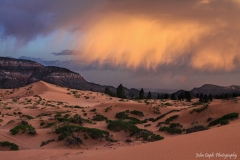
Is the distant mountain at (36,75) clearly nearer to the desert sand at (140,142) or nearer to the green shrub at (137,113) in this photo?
the desert sand at (140,142)

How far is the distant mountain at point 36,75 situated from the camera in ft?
419

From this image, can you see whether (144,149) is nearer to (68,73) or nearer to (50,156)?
(50,156)

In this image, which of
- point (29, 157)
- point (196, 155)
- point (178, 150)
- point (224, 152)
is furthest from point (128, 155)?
point (29, 157)

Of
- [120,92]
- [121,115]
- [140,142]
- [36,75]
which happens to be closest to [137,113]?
[121,115]

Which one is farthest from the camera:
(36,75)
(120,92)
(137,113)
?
(36,75)

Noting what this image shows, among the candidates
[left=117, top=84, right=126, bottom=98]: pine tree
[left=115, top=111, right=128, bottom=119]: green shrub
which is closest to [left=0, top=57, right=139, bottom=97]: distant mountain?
[left=117, top=84, right=126, bottom=98]: pine tree

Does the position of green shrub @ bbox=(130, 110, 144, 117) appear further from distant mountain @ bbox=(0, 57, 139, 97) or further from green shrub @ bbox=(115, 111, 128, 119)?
distant mountain @ bbox=(0, 57, 139, 97)

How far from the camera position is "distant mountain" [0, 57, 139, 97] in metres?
128

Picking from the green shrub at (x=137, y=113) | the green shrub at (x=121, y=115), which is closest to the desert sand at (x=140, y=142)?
A: the green shrub at (x=137, y=113)

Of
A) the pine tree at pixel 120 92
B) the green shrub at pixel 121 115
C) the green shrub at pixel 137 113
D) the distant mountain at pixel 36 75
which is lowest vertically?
the green shrub at pixel 121 115

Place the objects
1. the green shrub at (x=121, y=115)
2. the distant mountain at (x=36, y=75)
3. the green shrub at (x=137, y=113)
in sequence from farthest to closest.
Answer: the distant mountain at (x=36, y=75) → the green shrub at (x=137, y=113) → the green shrub at (x=121, y=115)

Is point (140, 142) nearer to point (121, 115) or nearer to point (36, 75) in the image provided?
point (121, 115)

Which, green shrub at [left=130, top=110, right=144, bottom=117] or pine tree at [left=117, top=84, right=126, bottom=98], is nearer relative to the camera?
green shrub at [left=130, top=110, right=144, bottom=117]

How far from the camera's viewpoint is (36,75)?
14188 centimetres
